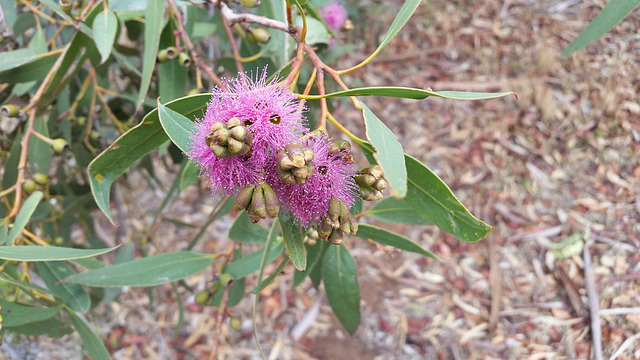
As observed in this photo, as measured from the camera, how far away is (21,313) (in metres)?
1.01

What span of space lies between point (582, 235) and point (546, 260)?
0.19 metres

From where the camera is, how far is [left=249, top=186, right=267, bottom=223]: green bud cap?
68 cm

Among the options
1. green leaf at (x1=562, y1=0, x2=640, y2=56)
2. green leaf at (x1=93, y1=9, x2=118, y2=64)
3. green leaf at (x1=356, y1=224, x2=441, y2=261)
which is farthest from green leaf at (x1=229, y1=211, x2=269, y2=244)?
green leaf at (x1=562, y1=0, x2=640, y2=56)

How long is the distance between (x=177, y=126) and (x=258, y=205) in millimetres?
214

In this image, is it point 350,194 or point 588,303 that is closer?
point 350,194

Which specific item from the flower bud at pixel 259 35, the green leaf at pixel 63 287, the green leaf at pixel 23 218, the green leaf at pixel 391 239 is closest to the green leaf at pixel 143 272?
the green leaf at pixel 63 287

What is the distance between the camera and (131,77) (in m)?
1.67

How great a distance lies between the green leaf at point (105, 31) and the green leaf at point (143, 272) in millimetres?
479

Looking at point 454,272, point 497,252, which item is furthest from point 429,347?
point 497,252

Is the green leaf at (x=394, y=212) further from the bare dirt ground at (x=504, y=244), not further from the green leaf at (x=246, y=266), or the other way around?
the bare dirt ground at (x=504, y=244)

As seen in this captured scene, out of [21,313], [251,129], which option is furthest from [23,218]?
[251,129]

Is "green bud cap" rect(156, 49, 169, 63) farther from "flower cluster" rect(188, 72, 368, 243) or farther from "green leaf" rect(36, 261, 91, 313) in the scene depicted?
"green leaf" rect(36, 261, 91, 313)

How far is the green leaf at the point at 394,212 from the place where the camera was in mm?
1197

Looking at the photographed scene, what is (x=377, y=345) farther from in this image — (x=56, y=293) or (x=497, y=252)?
(x=56, y=293)
